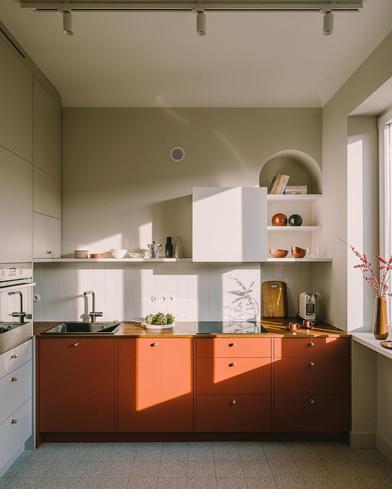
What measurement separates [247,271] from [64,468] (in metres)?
2.06

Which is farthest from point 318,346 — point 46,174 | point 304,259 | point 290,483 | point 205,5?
point 46,174

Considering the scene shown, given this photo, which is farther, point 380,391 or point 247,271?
point 247,271

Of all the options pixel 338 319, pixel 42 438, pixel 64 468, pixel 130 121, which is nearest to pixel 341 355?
pixel 338 319

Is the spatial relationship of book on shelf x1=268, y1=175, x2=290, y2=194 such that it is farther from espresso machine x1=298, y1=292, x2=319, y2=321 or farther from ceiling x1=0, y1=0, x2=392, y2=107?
espresso machine x1=298, y1=292, x2=319, y2=321

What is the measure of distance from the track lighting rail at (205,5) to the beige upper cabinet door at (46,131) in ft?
3.05

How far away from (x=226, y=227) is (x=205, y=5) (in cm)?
163

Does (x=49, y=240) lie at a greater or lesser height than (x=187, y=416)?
greater

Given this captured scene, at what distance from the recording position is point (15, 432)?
108 inches

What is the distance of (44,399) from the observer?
122 inches

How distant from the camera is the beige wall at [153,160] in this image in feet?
12.3

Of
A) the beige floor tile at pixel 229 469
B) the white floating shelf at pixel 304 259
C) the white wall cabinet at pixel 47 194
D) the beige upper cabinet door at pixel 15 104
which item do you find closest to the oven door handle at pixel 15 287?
the white wall cabinet at pixel 47 194

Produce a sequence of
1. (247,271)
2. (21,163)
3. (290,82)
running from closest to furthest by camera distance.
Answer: (21,163), (290,82), (247,271)

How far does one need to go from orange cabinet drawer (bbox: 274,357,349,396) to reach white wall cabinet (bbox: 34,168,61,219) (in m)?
2.14

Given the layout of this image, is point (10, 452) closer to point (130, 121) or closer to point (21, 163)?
point (21, 163)
